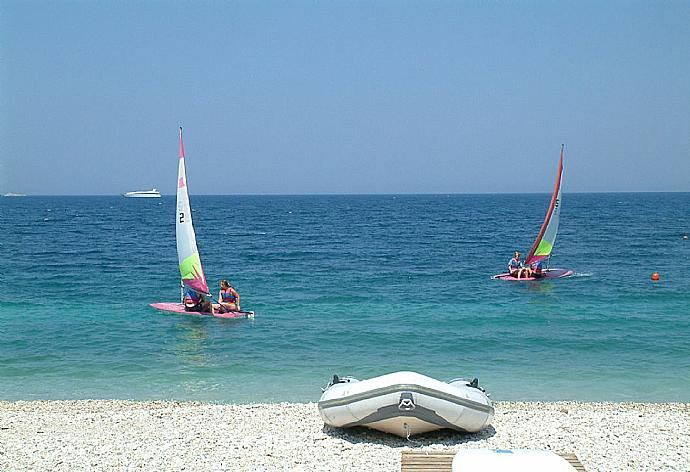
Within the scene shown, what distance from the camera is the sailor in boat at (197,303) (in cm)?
2105

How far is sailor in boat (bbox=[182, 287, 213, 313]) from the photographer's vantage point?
69.1 feet

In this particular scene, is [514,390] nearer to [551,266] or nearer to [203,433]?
[203,433]

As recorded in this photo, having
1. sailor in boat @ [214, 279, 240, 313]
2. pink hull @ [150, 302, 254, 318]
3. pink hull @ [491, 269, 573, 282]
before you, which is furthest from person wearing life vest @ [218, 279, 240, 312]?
pink hull @ [491, 269, 573, 282]

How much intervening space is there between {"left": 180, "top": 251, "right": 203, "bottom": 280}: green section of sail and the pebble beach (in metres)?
9.42

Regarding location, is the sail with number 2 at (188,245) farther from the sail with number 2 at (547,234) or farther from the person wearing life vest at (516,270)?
the sail with number 2 at (547,234)

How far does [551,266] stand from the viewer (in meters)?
34.9

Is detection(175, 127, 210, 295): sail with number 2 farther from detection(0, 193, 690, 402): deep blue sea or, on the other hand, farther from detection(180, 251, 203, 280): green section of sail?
detection(0, 193, 690, 402): deep blue sea

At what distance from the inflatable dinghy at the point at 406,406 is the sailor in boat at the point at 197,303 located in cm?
1165

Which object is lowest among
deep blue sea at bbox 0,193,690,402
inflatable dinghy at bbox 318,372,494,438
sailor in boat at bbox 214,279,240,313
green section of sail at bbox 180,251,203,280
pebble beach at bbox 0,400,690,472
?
deep blue sea at bbox 0,193,690,402

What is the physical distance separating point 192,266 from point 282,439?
12.0 meters

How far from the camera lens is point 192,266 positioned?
21.2m

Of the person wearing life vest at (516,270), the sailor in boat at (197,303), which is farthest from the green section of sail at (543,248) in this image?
the sailor in boat at (197,303)

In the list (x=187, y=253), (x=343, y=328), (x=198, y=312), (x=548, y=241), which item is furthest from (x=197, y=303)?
(x=548, y=241)

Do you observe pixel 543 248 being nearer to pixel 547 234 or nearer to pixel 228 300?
pixel 547 234
